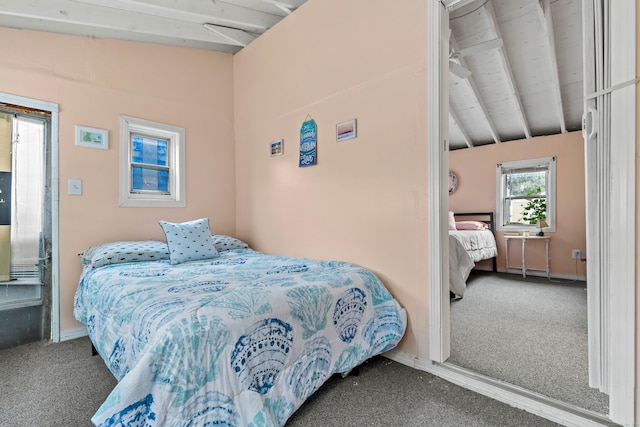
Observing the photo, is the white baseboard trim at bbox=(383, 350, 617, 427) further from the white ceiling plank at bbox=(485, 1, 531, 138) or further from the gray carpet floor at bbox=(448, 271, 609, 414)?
the white ceiling plank at bbox=(485, 1, 531, 138)

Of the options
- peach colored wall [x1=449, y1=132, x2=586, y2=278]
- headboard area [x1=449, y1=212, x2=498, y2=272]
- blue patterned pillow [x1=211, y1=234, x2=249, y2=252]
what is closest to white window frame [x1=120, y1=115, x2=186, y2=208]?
blue patterned pillow [x1=211, y1=234, x2=249, y2=252]

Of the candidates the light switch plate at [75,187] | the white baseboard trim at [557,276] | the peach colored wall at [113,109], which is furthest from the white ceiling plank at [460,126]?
the light switch plate at [75,187]

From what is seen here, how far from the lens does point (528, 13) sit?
3047 millimetres

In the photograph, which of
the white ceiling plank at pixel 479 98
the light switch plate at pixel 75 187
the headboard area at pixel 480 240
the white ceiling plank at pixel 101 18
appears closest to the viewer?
the white ceiling plank at pixel 101 18

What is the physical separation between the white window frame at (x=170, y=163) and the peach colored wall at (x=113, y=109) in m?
0.06

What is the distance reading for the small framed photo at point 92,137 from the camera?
254 centimetres

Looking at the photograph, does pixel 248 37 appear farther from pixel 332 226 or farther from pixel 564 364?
pixel 564 364

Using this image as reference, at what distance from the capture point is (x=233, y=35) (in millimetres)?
3129

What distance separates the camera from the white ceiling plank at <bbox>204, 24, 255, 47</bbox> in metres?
2.94

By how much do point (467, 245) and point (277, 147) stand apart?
2.85m

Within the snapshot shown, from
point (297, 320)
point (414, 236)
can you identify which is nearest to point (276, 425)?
point (297, 320)

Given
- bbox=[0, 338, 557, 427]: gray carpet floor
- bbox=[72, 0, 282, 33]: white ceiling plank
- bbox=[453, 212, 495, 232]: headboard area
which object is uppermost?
bbox=[72, 0, 282, 33]: white ceiling plank

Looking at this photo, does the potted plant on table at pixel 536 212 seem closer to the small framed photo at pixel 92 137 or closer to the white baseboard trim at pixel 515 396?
the white baseboard trim at pixel 515 396

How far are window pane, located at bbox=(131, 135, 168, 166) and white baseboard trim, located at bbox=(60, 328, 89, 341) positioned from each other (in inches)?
59.2
